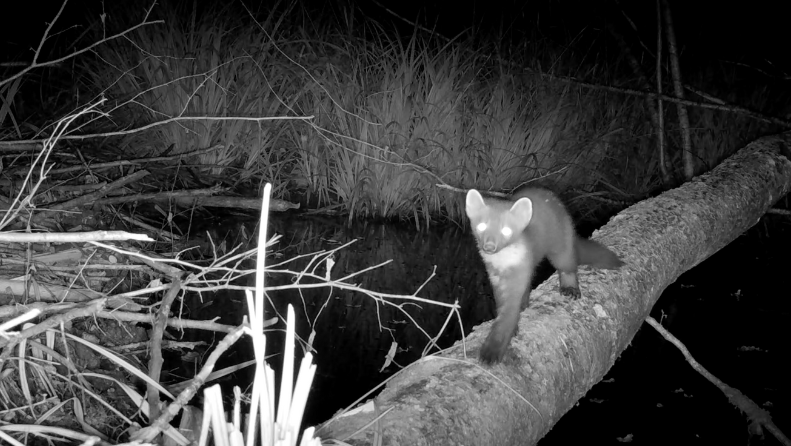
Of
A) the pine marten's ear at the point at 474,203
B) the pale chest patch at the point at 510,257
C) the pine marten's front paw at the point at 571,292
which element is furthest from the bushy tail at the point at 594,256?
the pine marten's ear at the point at 474,203

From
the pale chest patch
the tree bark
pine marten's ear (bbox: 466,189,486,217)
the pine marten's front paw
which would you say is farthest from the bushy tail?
pine marten's ear (bbox: 466,189,486,217)

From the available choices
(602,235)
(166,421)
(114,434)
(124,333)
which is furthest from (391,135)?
(166,421)

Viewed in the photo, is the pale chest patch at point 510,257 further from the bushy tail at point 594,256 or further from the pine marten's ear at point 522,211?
the bushy tail at point 594,256

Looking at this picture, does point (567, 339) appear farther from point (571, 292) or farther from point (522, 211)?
point (522, 211)

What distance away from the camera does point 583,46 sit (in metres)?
6.39

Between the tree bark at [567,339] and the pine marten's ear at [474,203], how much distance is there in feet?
1.16

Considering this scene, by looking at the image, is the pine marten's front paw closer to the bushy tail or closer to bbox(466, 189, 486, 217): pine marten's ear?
the bushy tail

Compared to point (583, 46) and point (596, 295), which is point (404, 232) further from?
point (583, 46)

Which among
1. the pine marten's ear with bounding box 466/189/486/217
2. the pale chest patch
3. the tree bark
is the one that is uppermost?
the pine marten's ear with bounding box 466/189/486/217

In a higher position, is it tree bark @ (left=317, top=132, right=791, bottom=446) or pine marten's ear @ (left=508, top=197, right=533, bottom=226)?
pine marten's ear @ (left=508, top=197, right=533, bottom=226)

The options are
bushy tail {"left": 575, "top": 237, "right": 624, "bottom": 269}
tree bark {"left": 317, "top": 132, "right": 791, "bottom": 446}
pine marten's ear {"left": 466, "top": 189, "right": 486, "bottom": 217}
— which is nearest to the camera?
tree bark {"left": 317, "top": 132, "right": 791, "bottom": 446}

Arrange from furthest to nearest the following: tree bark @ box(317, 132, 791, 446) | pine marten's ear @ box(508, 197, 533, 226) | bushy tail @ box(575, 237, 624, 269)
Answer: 1. bushy tail @ box(575, 237, 624, 269)
2. pine marten's ear @ box(508, 197, 533, 226)
3. tree bark @ box(317, 132, 791, 446)

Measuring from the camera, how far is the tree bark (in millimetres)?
1487

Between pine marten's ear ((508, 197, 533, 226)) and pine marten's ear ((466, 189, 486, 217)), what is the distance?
118 millimetres
